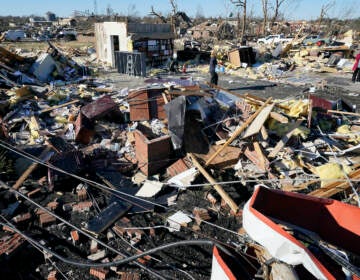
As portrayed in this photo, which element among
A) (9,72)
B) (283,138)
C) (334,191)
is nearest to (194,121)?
(283,138)

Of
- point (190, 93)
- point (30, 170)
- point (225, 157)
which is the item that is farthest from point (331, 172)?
point (30, 170)

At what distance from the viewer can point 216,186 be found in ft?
19.2

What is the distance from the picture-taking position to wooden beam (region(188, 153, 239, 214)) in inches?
211

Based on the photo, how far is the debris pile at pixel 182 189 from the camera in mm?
2984

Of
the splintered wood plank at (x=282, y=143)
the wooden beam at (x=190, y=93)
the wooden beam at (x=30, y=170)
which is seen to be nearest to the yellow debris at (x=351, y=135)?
the splintered wood plank at (x=282, y=143)

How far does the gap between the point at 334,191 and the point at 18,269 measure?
5.72 metres

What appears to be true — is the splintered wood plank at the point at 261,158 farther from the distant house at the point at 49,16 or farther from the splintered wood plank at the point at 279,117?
the distant house at the point at 49,16

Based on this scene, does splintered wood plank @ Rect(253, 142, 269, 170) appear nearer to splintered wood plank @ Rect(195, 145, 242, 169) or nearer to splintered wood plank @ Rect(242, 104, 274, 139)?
splintered wood plank @ Rect(242, 104, 274, 139)

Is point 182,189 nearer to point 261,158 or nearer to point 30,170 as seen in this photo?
point 261,158

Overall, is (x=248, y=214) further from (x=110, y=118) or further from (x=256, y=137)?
(x=110, y=118)

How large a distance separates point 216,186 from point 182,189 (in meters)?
0.76

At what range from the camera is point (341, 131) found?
8242mm

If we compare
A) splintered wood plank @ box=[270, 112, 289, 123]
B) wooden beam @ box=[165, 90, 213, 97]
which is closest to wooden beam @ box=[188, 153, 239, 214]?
wooden beam @ box=[165, 90, 213, 97]

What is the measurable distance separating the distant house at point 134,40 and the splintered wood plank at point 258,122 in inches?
538
